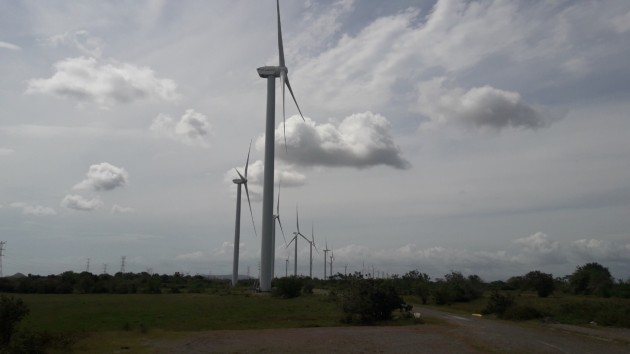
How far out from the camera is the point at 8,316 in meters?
20.9

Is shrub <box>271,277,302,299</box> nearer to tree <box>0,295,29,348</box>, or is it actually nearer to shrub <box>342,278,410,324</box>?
shrub <box>342,278,410,324</box>

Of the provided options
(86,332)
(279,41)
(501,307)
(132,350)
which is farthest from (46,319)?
(279,41)

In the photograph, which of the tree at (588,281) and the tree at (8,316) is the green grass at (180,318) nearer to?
the tree at (8,316)

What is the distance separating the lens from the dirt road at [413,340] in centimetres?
2186

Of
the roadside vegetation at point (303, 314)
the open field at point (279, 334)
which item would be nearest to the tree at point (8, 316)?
the roadside vegetation at point (303, 314)

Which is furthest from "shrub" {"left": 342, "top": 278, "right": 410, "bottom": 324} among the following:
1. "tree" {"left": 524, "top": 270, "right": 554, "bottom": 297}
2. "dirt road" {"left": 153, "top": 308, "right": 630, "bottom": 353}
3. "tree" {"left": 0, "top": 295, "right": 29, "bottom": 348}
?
"tree" {"left": 524, "top": 270, "right": 554, "bottom": 297}

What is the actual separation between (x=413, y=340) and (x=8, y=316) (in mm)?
16079

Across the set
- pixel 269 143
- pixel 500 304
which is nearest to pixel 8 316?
pixel 500 304

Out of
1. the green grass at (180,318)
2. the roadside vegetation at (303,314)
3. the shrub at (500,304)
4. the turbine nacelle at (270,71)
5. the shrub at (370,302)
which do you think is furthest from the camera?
the turbine nacelle at (270,71)

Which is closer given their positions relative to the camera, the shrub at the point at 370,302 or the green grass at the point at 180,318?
the green grass at the point at 180,318

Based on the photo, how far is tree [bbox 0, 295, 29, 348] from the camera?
67.9ft

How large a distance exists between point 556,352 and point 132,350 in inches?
643

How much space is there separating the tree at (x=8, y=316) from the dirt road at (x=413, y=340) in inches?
216

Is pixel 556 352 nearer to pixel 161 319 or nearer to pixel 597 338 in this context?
pixel 597 338
